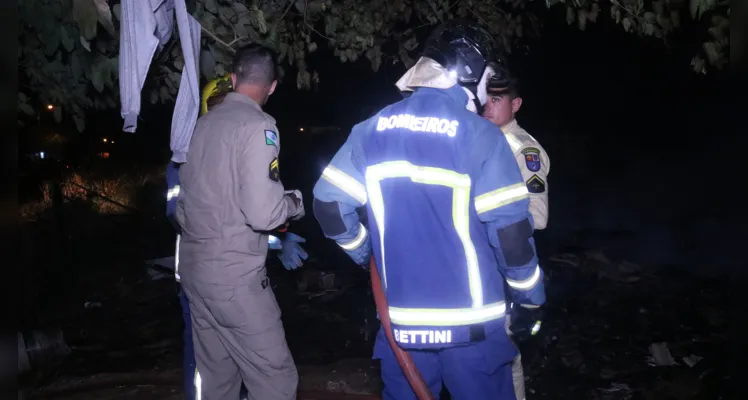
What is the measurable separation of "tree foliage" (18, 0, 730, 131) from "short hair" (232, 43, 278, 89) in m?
0.51

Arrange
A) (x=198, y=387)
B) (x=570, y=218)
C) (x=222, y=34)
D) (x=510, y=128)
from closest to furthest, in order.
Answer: (x=198, y=387), (x=510, y=128), (x=222, y=34), (x=570, y=218)

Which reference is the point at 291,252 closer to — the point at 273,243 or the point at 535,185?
the point at 273,243

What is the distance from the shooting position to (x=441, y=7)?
5402mm

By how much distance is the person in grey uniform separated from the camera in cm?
295

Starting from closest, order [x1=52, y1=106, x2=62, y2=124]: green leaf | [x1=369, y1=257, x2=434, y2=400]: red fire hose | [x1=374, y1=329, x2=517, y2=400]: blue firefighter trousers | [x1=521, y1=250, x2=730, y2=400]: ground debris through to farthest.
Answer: [x1=374, y1=329, x2=517, y2=400]: blue firefighter trousers < [x1=369, y1=257, x2=434, y2=400]: red fire hose < [x1=52, y1=106, x2=62, y2=124]: green leaf < [x1=521, y1=250, x2=730, y2=400]: ground debris

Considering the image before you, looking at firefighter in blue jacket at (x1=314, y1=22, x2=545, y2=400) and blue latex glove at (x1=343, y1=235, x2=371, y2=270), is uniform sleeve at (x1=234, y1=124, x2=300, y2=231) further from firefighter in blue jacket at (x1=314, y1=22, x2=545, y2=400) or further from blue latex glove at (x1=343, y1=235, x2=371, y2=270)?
firefighter in blue jacket at (x1=314, y1=22, x2=545, y2=400)

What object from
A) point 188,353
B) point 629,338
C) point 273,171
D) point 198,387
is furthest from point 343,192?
point 629,338

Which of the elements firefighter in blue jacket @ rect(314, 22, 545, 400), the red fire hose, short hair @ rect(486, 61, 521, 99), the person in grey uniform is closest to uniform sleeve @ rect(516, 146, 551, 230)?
short hair @ rect(486, 61, 521, 99)

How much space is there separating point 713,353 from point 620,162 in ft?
22.2

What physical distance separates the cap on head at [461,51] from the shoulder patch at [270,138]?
2.94 ft

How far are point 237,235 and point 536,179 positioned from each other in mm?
1584

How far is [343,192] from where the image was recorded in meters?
2.69

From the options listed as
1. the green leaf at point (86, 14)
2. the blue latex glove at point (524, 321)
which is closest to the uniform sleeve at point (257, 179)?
the green leaf at point (86, 14)

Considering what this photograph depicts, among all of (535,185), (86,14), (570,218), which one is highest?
(86,14)
